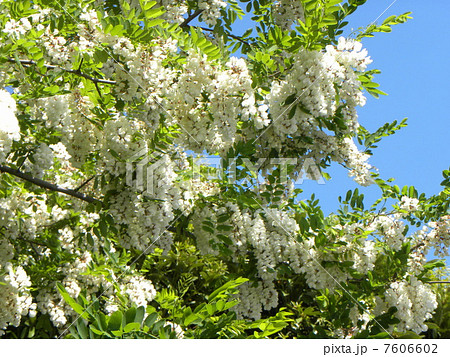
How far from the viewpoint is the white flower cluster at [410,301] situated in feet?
15.4

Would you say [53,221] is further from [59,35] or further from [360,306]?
[360,306]

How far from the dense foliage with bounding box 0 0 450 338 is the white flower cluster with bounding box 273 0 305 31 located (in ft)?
0.04

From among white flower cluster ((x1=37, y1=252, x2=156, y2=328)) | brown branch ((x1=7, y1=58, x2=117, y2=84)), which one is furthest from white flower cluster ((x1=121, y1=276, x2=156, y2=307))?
brown branch ((x1=7, y1=58, x2=117, y2=84))

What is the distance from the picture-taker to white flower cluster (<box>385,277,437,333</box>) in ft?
15.4

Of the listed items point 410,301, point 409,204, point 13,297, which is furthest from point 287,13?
point 13,297

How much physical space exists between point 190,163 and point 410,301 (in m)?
2.37

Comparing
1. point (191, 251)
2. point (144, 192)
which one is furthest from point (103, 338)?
point (191, 251)

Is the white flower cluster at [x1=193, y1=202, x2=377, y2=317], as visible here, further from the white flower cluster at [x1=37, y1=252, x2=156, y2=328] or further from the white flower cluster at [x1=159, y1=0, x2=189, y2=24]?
the white flower cluster at [x1=159, y1=0, x2=189, y2=24]

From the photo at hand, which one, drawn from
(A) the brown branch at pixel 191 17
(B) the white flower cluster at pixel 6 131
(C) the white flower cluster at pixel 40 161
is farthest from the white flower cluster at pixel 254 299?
(A) the brown branch at pixel 191 17

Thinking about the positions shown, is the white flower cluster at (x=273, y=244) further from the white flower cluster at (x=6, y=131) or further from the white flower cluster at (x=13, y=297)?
the white flower cluster at (x=6, y=131)

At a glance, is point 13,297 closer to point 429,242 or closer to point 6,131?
point 6,131

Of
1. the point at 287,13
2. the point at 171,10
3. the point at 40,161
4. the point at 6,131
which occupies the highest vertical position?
the point at 287,13

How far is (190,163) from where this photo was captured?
5266mm

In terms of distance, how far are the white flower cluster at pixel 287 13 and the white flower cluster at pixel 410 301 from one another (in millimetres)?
2800
